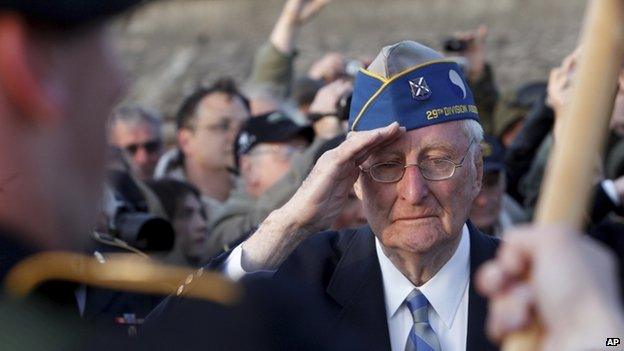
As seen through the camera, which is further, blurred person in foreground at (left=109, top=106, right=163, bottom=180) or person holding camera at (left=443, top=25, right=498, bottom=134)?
person holding camera at (left=443, top=25, right=498, bottom=134)

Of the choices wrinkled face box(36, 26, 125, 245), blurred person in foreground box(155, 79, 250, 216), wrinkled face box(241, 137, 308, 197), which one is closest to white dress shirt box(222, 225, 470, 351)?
wrinkled face box(36, 26, 125, 245)

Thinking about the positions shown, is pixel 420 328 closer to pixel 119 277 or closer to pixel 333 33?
pixel 119 277

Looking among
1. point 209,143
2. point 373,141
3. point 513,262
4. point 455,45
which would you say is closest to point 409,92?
point 373,141

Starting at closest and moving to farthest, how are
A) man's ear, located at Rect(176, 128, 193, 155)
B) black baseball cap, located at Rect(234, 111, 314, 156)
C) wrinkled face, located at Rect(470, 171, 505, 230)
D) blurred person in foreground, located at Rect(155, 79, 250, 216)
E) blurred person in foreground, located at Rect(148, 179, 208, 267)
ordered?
wrinkled face, located at Rect(470, 171, 505, 230) < blurred person in foreground, located at Rect(148, 179, 208, 267) < black baseball cap, located at Rect(234, 111, 314, 156) < blurred person in foreground, located at Rect(155, 79, 250, 216) < man's ear, located at Rect(176, 128, 193, 155)

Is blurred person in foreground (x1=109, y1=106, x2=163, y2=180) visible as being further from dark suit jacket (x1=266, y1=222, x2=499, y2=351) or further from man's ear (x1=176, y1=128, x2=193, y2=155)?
dark suit jacket (x1=266, y1=222, x2=499, y2=351)

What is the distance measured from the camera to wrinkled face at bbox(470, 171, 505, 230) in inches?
228

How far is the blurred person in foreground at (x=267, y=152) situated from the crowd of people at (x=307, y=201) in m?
0.01

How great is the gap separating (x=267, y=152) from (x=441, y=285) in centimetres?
297

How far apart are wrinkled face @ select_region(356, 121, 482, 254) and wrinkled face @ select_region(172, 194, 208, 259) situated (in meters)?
2.50

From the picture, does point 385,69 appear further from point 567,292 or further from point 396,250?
point 567,292

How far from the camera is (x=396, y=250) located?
3.52 metres

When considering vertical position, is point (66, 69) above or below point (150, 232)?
above

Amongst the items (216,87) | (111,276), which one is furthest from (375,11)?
(111,276)

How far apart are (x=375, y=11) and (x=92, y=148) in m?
20.6
